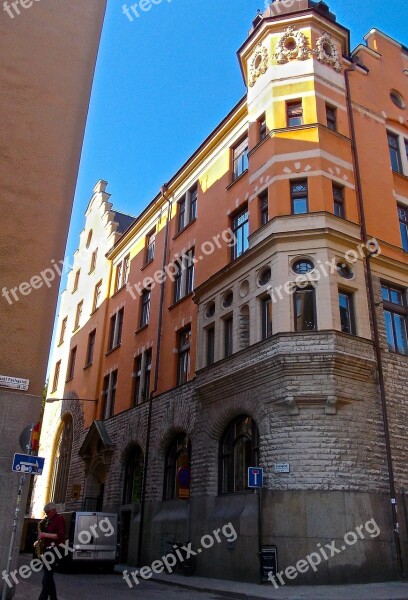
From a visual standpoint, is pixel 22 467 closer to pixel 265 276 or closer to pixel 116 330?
pixel 265 276

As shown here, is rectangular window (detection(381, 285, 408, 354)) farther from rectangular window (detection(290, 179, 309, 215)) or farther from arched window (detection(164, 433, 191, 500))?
arched window (detection(164, 433, 191, 500))

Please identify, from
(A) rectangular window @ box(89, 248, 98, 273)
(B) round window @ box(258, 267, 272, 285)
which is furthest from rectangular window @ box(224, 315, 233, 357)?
(A) rectangular window @ box(89, 248, 98, 273)

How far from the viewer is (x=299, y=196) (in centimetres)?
1931

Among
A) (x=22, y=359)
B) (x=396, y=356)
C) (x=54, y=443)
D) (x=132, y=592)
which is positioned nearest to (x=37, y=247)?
(x=22, y=359)

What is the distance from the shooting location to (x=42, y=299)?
14023 millimetres

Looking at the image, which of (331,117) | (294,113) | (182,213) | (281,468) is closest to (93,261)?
(182,213)

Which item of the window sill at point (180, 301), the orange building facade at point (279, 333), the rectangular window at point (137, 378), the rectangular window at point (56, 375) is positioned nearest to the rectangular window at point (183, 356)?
the orange building facade at point (279, 333)

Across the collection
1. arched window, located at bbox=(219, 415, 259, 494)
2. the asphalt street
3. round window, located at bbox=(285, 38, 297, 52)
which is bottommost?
the asphalt street

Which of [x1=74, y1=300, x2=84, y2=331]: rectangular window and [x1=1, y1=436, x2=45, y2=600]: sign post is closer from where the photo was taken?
[x1=1, y1=436, x2=45, y2=600]: sign post

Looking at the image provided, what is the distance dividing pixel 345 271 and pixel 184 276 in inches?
365

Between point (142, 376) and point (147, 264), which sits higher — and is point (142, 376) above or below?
below

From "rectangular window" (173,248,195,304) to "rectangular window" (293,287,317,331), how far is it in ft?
26.1

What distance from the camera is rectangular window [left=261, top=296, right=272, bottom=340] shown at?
18.1 meters

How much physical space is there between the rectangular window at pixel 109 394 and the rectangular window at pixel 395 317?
16.1 meters
